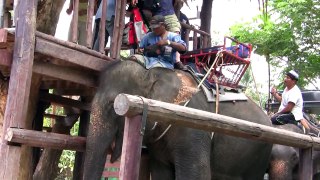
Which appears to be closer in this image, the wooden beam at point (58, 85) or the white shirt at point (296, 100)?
the wooden beam at point (58, 85)

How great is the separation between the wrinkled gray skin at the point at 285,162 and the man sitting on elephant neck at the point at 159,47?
2187mm

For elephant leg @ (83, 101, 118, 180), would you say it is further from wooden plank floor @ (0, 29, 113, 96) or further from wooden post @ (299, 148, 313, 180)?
wooden post @ (299, 148, 313, 180)

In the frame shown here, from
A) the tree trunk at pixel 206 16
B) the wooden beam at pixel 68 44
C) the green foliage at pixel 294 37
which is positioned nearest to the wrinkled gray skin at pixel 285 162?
the tree trunk at pixel 206 16

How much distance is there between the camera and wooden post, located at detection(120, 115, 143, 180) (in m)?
3.12

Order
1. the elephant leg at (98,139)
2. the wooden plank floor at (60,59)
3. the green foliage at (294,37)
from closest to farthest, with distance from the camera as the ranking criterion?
the wooden plank floor at (60,59) → the elephant leg at (98,139) → the green foliage at (294,37)

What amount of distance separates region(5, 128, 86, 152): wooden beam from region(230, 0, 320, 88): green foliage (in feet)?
27.9

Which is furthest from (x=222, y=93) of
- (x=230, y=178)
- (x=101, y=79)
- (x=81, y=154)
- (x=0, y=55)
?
(x=0, y=55)

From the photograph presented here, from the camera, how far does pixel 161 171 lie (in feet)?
19.0

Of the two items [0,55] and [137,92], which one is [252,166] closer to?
[137,92]

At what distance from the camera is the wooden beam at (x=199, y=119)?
3.08 m

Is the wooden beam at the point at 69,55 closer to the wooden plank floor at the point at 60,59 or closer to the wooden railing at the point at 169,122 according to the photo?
the wooden plank floor at the point at 60,59

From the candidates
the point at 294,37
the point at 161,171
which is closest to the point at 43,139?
the point at 161,171

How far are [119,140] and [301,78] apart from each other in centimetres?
893

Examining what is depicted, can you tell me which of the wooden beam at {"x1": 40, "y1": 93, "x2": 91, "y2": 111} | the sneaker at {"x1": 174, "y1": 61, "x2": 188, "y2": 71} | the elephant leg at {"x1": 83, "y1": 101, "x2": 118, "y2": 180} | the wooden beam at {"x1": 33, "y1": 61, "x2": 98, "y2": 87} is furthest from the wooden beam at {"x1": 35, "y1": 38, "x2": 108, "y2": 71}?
the wooden beam at {"x1": 40, "y1": 93, "x2": 91, "y2": 111}
